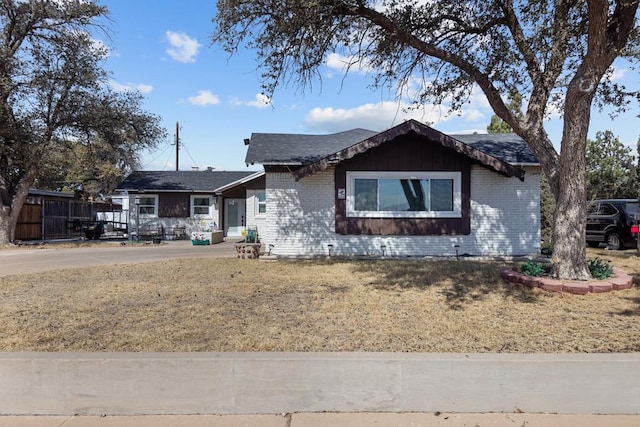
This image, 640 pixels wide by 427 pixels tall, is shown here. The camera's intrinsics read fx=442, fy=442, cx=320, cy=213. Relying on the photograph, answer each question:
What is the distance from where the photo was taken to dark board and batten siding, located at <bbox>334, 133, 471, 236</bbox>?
12.3 meters

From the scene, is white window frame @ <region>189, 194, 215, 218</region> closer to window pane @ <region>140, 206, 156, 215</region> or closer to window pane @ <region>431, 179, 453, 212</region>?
window pane @ <region>140, 206, 156, 215</region>

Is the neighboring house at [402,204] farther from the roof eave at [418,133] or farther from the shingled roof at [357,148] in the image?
the roof eave at [418,133]

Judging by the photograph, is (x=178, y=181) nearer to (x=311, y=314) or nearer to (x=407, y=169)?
(x=407, y=169)

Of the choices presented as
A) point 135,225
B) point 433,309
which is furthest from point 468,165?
point 135,225

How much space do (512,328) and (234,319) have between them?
340cm

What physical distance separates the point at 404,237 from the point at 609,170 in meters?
27.7

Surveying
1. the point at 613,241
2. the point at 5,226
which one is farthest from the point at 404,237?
the point at 5,226

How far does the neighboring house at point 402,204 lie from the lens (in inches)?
487

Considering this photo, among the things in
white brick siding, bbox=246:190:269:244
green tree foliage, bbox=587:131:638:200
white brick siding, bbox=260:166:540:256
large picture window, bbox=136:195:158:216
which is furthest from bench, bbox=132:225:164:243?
green tree foliage, bbox=587:131:638:200

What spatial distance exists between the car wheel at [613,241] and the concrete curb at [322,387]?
1409cm

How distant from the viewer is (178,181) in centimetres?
2544

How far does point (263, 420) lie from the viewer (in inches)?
145

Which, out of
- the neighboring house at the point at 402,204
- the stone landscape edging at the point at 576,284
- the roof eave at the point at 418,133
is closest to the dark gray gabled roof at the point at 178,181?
the neighboring house at the point at 402,204

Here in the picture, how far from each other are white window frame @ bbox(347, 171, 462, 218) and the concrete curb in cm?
861
